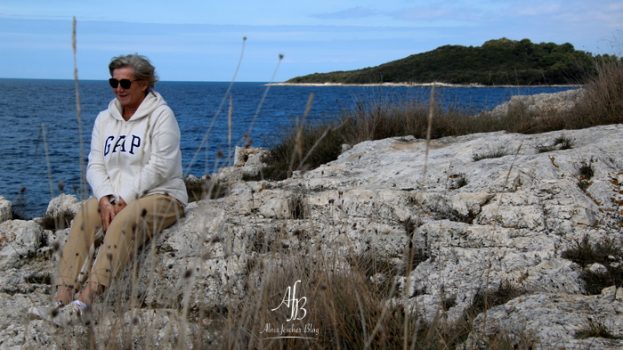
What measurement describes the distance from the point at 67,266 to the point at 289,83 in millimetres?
140355

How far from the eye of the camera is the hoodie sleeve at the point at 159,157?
14.3ft

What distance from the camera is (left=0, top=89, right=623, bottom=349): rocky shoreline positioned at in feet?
9.84

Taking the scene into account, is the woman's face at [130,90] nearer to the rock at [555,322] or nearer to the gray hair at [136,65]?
the gray hair at [136,65]

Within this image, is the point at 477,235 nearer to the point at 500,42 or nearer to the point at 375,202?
the point at 375,202

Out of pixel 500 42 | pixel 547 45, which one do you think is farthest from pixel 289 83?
pixel 547 45

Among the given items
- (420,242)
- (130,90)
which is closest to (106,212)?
(130,90)

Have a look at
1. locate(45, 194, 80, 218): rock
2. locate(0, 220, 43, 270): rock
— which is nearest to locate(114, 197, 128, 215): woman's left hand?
locate(0, 220, 43, 270): rock

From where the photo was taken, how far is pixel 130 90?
4.56 metres

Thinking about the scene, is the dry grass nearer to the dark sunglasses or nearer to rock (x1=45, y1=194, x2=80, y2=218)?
the dark sunglasses

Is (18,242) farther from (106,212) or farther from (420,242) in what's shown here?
(420,242)

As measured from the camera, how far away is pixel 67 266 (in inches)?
158

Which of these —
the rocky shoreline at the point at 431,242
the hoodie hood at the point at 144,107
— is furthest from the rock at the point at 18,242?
the hoodie hood at the point at 144,107

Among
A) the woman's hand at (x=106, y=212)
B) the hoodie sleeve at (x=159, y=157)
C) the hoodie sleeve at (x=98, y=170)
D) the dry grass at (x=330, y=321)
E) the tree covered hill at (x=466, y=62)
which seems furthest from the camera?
the tree covered hill at (x=466, y=62)

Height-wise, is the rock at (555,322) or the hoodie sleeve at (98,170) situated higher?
the hoodie sleeve at (98,170)
